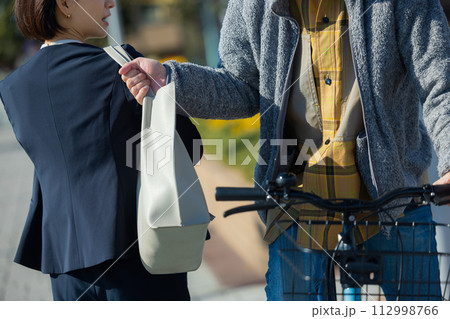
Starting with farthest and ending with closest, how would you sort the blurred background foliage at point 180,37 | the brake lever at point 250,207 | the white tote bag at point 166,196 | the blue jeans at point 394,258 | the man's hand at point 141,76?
the blurred background foliage at point 180,37 → the blue jeans at point 394,258 → the man's hand at point 141,76 → the white tote bag at point 166,196 → the brake lever at point 250,207

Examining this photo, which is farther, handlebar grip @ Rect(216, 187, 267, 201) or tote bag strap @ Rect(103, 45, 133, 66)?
tote bag strap @ Rect(103, 45, 133, 66)

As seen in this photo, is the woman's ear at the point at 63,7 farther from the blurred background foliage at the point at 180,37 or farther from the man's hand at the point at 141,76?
the blurred background foliage at the point at 180,37

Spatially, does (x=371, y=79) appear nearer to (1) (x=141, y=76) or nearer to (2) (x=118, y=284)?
(1) (x=141, y=76)

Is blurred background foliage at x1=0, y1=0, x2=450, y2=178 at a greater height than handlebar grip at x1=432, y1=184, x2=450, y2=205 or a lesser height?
lesser

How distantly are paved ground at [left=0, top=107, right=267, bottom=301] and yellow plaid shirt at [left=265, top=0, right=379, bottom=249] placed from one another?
2.12 m

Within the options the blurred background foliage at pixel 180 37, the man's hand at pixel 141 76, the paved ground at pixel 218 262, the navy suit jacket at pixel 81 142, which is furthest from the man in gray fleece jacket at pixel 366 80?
the paved ground at pixel 218 262

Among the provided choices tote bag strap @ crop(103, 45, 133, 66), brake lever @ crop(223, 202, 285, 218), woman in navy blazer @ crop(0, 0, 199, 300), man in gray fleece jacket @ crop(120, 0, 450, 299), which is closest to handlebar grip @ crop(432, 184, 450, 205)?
man in gray fleece jacket @ crop(120, 0, 450, 299)

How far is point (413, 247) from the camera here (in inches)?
92.7

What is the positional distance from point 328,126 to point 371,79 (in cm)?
24

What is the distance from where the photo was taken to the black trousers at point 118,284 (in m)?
2.30

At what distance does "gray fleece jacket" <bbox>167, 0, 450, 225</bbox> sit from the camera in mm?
2230

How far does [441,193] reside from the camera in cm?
192

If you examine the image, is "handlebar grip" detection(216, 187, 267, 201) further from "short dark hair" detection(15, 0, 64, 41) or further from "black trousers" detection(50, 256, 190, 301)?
"short dark hair" detection(15, 0, 64, 41)

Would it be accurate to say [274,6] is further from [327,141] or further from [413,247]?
[413,247]
